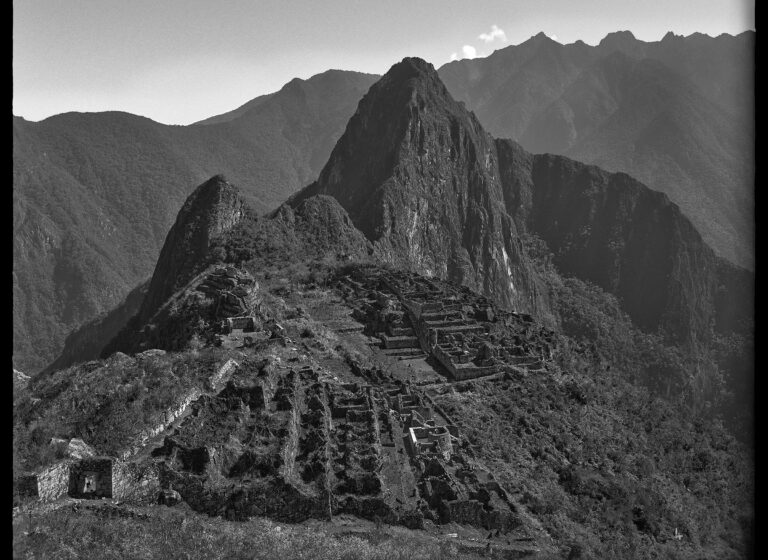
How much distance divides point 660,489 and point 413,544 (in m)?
28.1

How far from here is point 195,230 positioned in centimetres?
8925

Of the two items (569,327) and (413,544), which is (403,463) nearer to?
(413,544)

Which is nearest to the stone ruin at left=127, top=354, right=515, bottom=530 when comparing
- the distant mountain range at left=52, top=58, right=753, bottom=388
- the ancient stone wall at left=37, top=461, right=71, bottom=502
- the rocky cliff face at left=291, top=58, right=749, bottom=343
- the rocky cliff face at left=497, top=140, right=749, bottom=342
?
the ancient stone wall at left=37, top=461, right=71, bottom=502

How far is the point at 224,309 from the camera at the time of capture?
154 feet

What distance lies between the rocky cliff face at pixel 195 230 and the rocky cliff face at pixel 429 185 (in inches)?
1250

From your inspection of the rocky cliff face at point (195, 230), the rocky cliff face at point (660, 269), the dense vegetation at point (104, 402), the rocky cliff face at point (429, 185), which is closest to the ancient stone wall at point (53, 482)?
the dense vegetation at point (104, 402)

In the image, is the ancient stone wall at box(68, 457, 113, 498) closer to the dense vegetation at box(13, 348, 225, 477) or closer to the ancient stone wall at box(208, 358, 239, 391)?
the dense vegetation at box(13, 348, 225, 477)

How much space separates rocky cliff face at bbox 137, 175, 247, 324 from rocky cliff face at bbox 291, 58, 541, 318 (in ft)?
104

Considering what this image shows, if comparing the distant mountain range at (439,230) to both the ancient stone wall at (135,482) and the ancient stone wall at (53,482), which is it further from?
the ancient stone wall at (53,482)

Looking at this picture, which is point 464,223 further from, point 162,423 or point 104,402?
point 162,423

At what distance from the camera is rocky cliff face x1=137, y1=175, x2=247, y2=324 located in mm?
84250

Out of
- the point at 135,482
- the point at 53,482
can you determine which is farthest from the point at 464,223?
the point at 53,482

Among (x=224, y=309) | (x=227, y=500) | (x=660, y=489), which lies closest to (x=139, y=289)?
(x=224, y=309)

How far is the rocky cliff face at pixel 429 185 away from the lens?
438 feet
